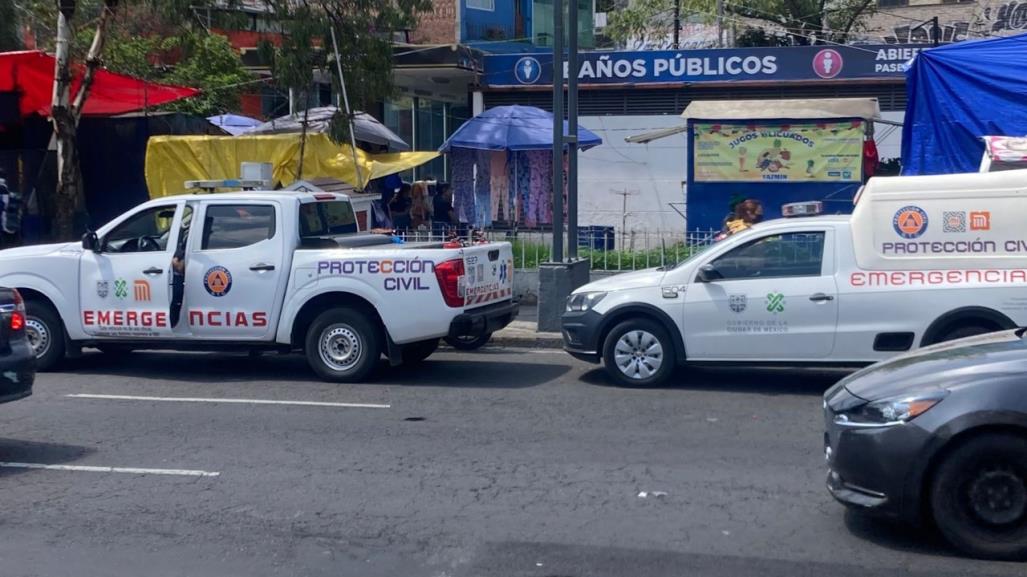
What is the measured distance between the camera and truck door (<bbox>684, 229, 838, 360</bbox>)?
10.5 meters

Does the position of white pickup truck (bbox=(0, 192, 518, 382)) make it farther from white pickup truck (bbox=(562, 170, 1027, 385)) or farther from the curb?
the curb

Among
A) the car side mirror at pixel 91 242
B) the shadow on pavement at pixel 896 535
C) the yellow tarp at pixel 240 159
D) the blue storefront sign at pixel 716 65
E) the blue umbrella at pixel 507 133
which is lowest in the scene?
the shadow on pavement at pixel 896 535

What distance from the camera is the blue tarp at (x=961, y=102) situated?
14391 mm

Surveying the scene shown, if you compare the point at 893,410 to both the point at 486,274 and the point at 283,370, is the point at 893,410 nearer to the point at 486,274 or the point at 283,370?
the point at 486,274

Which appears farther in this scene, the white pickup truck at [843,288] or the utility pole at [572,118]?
the utility pole at [572,118]

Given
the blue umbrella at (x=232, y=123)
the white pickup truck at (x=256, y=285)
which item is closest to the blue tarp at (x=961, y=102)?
the white pickup truck at (x=256, y=285)

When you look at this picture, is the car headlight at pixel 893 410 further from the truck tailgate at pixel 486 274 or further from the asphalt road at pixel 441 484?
the truck tailgate at pixel 486 274

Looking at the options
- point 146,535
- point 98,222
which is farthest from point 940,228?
point 98,222

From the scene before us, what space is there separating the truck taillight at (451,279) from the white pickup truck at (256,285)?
1 centimetres

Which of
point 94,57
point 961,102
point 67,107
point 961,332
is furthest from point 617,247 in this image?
point 67,107

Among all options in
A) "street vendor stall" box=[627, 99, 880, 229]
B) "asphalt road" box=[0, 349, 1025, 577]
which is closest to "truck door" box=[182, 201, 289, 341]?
"asphalt road" box=[0, 349, 1025, 577]

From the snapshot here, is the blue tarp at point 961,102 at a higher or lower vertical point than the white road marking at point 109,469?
higher

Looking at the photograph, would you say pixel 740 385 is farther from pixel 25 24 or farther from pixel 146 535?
pixel 25 24

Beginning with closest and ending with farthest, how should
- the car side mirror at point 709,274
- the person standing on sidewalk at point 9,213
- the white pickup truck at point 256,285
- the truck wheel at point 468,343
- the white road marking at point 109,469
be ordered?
the white road marking at point 109,469, the car side mirror at point 709,274, the white pickup truck at point 256,285, the truck wheel at point 468,343, the person standing on sidewalk at point 9,213
